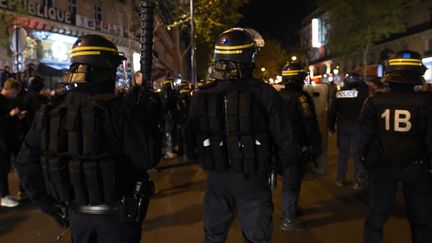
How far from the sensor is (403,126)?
3738mm

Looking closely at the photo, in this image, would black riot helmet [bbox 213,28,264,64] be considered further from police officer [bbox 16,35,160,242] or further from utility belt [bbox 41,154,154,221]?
utility belt [bbox 41,154,154,221]

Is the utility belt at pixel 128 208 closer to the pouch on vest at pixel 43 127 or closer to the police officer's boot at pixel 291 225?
the pouch on vest at pixel 43 127

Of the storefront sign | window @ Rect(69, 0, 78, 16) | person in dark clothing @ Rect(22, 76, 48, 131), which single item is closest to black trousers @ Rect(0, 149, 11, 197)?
person in dark clothing @ Rect(22, 76, 48, 131)

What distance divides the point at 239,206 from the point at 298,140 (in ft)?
6.61

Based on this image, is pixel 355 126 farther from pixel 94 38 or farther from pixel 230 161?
pixel 94 38

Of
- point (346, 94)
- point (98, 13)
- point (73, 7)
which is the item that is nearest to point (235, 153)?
point (346, 94)

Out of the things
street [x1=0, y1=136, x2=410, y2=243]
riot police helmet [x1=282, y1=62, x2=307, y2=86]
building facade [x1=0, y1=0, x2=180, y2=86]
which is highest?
building facade [x1=0, y1=0, x2=180, y2=86]

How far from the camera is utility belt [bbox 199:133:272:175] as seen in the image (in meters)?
3.17

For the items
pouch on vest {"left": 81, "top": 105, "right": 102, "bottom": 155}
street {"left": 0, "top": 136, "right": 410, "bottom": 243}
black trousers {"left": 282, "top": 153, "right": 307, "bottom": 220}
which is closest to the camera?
pouch on vest {"left": 81, "top": 105, "right": 102, "bottom": 155}

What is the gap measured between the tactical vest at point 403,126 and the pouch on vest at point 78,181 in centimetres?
256

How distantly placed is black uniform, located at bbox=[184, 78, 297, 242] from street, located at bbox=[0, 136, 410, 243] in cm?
167

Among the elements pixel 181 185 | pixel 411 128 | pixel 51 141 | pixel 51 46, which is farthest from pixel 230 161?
pixel 51 46

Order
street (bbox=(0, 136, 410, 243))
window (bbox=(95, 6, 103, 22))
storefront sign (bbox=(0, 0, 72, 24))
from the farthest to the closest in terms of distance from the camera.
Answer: window (bbox=(95, 6, 103, 22)) < storefront sign (bbox=(0, 0, 72, 24)) < street (bbox=(0, 136, 410, 243))

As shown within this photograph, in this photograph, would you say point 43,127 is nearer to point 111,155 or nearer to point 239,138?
point 111,155
